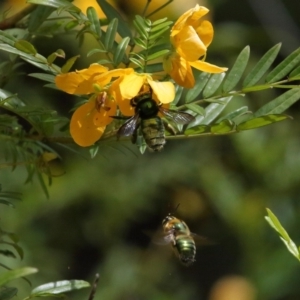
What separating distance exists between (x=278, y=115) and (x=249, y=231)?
1403 millimetres

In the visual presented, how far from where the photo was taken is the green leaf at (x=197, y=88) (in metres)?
0.98

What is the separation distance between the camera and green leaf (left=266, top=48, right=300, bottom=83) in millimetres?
929

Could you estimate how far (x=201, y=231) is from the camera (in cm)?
251

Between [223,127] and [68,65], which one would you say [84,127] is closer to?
[68,65]

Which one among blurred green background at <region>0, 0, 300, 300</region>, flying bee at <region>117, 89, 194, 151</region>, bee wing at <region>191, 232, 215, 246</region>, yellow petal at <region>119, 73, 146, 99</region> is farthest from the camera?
blurred green background at <region>0, 0, 300, 300</region>

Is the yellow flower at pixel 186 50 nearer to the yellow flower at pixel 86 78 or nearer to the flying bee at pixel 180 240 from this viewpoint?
the yellow flower at pixel 86 78

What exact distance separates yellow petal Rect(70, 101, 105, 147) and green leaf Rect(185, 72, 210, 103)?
0.52ft

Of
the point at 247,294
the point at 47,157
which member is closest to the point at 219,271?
the point at 247,294

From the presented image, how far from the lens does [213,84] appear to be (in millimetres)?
980

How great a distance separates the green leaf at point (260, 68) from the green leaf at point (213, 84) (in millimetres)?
49

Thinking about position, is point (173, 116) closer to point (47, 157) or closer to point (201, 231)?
point (47, 157)

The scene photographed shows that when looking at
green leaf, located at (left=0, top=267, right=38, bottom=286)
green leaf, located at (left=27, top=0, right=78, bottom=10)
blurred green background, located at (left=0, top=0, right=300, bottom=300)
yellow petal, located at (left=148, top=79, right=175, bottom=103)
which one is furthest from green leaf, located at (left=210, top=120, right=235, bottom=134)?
blurred green background, located at (left=0, top=0, right=300, bottom=300)

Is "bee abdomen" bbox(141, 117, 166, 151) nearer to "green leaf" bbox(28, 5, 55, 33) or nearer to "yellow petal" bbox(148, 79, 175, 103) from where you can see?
"yellow petal" bbox(148, 79, 175, 103)

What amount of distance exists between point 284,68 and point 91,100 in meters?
0.25
